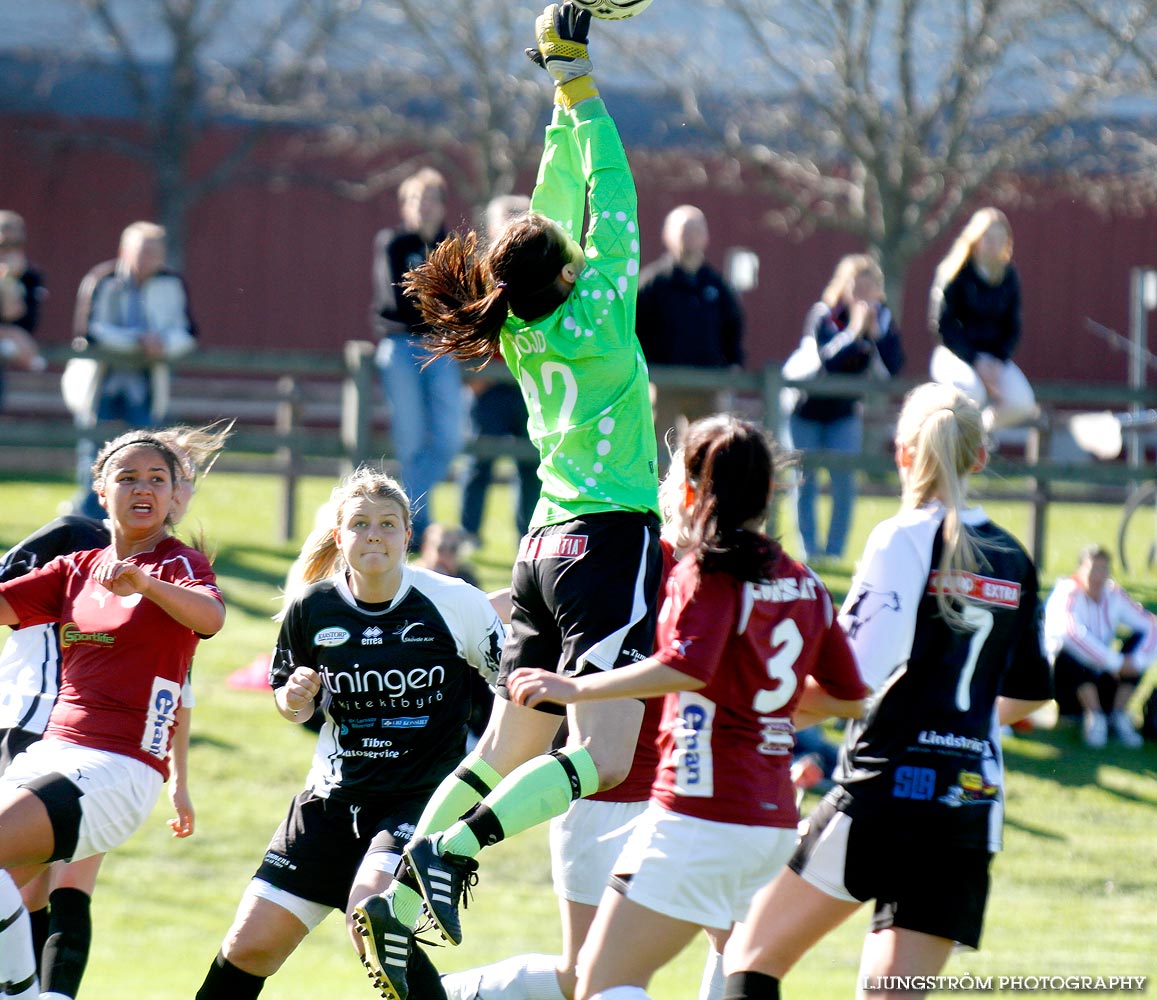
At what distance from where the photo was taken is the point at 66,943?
17.8 feet

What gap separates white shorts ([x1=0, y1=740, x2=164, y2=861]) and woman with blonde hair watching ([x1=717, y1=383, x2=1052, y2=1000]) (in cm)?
175

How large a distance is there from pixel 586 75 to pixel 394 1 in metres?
17.4

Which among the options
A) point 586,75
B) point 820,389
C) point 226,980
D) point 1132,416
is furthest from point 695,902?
point 1132,416

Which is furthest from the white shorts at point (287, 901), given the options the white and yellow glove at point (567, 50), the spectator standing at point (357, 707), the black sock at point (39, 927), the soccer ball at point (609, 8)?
the soccer ball at point (609, 8)

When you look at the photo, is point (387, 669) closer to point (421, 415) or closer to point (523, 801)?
point (523, 801)

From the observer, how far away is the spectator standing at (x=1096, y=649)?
10.1m

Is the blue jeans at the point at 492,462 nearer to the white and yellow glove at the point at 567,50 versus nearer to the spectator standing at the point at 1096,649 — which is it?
the spectator standing at the point at 1096,649

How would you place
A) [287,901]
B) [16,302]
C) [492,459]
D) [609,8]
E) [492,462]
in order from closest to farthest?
[609,8], [287,901], [492,459], [16,302], [492,462]

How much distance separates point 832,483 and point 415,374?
309 cm

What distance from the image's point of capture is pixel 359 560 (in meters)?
4.98

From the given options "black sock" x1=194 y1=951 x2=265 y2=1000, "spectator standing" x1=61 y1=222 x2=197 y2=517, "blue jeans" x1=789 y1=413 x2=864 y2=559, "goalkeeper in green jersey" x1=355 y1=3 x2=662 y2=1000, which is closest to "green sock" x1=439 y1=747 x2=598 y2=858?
"goalkeeper in green jersey" x1=355 y1=3 x2=662 y2=1000

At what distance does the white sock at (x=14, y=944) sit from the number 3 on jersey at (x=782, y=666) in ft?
7.01

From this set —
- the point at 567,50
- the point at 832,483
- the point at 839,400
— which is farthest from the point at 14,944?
the point at 839,400

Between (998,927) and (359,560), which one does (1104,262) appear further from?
(359,560)
